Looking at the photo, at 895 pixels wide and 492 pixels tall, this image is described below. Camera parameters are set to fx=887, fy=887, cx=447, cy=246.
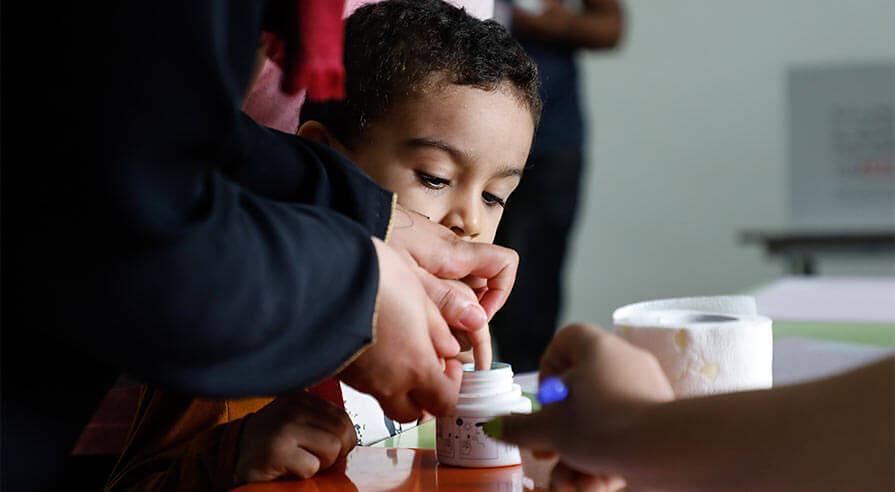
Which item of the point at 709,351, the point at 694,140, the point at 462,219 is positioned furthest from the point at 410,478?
the point at 694,140

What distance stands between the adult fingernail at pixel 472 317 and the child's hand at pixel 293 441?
0.44ft

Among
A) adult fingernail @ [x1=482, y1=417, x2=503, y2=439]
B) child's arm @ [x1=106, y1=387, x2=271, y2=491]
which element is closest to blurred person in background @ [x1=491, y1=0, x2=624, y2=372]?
child's arm @ [x1=106, y1=387, x2=271, y2=491]

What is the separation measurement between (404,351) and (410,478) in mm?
133

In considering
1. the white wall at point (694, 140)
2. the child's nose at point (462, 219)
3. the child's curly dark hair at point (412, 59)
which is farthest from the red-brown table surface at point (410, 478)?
the white wall at point (694, 140)

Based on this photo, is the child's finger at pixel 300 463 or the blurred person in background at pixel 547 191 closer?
the child's finger at pixel 300 463

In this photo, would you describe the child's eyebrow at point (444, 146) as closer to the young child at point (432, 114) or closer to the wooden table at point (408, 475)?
the young child at point (432, 114)

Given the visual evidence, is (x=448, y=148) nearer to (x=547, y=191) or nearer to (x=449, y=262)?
(x=449, y=262)

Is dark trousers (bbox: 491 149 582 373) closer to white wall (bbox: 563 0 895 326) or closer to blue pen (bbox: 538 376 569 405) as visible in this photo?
blue pen (bbox: 538 376 569 405)

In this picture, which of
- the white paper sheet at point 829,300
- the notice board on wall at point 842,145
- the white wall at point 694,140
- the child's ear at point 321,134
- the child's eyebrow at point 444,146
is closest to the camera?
the child's eyebrow at point 444,146

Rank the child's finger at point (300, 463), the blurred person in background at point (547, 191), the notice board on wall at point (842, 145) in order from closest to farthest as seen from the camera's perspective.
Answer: the child's finger at point (300, 463), the blurred person in background at point (547, 191), the notice board on wall at point (842, 145)

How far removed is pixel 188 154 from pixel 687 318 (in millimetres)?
405

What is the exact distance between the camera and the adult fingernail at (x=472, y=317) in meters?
0.65

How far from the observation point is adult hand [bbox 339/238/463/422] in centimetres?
55

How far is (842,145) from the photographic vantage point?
12.9 feet
